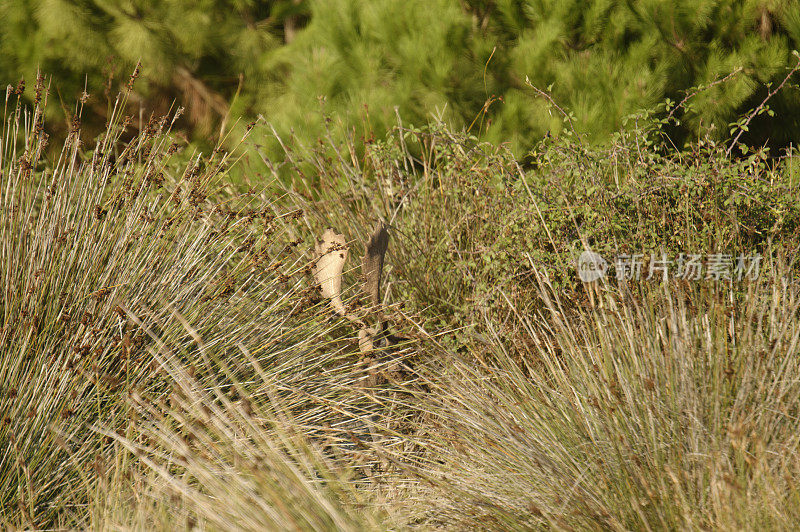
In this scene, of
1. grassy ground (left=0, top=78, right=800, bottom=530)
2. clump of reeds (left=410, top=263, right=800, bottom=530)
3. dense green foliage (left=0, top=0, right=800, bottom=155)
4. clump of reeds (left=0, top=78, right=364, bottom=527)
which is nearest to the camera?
clump of reeds (left=410, top=263, right=800, bottom=530)

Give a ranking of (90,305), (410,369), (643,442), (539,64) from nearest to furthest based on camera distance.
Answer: (643,442) < (90,305) < (410,369) < (539,64)

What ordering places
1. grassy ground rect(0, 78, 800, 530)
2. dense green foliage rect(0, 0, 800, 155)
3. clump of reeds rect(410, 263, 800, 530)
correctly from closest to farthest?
clump of reeds rect(410, 263, 800, 530) < grassy ground rect(0, 78, 800, 530) < dense green foliage rect(0, 0, 800, 155)

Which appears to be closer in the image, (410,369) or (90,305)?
(90,305)

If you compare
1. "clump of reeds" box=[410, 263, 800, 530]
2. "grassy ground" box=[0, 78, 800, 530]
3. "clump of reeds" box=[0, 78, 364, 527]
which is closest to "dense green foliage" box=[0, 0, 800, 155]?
"grassy ground" box=[0, 78, 800, 530]


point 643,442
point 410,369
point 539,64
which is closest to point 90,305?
point 410,369

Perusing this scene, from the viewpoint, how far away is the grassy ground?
5.97 ft

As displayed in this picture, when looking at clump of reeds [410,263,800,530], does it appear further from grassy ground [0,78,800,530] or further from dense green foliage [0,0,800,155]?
dense green foliage [0,0,800,155]

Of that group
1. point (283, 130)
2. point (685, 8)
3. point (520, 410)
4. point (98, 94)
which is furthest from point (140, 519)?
point (98, 94)

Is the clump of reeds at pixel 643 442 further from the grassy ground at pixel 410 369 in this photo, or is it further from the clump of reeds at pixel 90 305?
the clump of reeds at pixel 90 305

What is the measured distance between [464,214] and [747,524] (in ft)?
6.87

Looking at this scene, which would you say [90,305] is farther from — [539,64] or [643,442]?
[539,64]

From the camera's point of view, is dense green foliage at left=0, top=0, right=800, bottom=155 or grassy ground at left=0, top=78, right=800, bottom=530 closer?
grassy ground at left=0, top=78, right=800, bottom=530

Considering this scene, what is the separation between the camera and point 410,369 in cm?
265

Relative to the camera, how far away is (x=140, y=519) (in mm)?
1657
